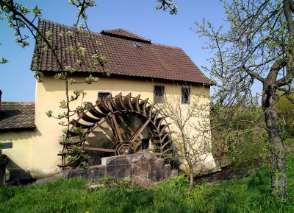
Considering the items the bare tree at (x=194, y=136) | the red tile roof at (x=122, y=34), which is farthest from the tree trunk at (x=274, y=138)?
the red tile roof at (x=122, y=34)

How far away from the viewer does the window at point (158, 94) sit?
50.4ft

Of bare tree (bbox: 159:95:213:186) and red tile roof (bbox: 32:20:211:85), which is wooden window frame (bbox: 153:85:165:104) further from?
red tile roof (bbox: 32:20:211:85)

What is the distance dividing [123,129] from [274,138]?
851 cm

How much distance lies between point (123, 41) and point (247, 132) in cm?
1262

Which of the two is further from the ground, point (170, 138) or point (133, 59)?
point (133, 59)

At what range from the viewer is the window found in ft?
50.4

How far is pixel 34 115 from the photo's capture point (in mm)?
12516

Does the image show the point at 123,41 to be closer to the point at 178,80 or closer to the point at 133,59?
the point at 133,59

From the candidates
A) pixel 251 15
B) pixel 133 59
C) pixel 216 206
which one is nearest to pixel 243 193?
pixel 216 206

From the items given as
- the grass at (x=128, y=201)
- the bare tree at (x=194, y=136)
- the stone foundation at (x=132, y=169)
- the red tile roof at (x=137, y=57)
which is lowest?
the stone foundation at (x=132, y=169)

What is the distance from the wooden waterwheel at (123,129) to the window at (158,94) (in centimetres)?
131

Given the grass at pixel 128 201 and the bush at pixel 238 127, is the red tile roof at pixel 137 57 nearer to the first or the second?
the grass at pixel 128 201

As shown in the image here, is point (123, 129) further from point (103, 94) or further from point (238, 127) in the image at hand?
point (238, 127)

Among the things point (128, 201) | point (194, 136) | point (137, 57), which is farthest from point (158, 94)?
point (128, 201)
